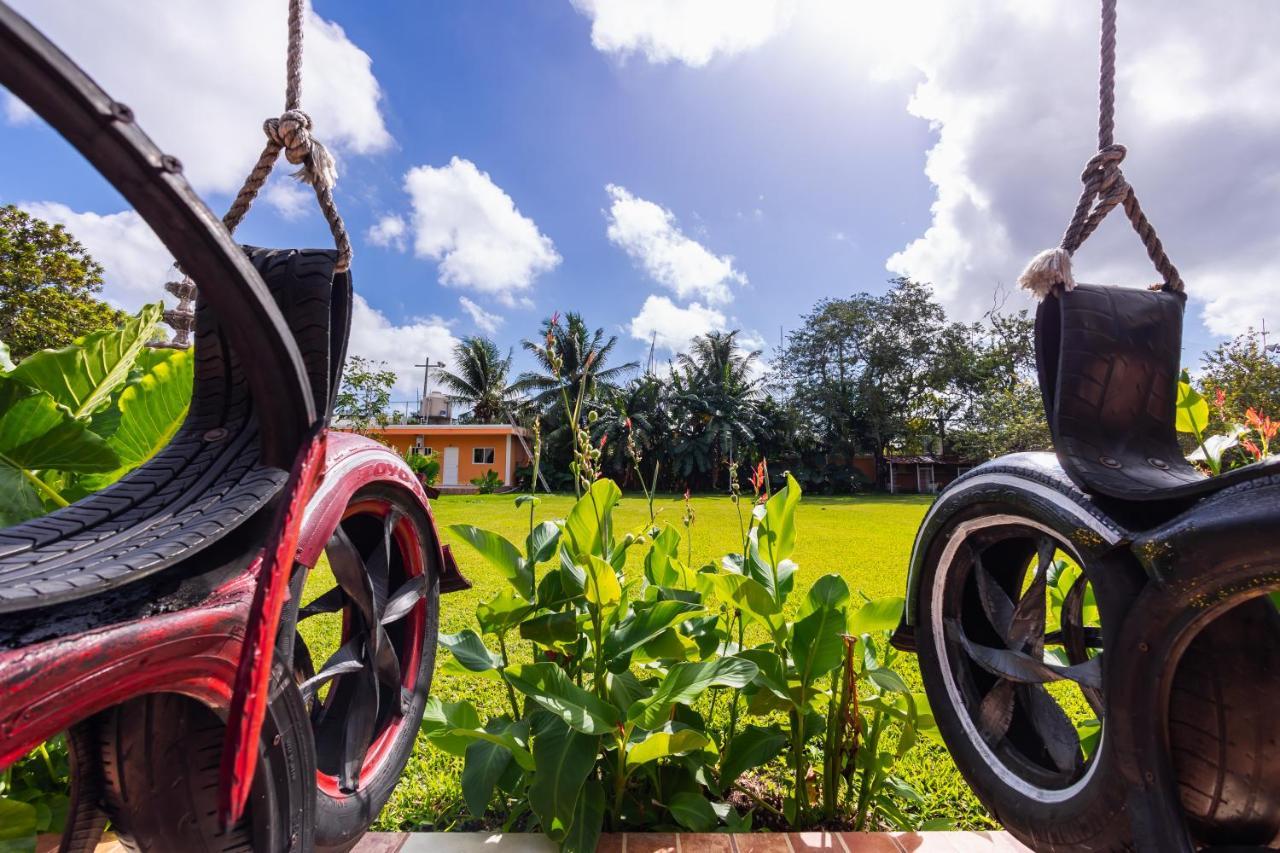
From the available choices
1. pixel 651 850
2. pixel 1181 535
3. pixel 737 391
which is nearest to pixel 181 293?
pixel 651 850

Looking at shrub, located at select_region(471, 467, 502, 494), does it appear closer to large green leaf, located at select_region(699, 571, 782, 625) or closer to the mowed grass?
the mowed grass

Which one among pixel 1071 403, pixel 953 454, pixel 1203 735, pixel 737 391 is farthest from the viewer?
pixel 953 454

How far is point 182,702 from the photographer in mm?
772

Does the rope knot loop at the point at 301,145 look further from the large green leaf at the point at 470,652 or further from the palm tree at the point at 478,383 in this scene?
the palm tree at the point at 478,383

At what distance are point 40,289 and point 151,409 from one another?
723 inches

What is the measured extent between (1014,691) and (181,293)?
263 centimetres

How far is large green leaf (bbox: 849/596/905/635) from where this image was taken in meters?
1.74

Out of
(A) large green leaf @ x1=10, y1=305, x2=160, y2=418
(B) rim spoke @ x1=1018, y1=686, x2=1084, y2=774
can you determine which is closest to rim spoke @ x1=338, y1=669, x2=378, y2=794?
(A) large green leaf @ x1=10, y1=305, x2=160, y2=418

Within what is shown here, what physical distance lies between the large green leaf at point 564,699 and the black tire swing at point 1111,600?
0.78m

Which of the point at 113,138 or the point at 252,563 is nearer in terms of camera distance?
the point at 113,138

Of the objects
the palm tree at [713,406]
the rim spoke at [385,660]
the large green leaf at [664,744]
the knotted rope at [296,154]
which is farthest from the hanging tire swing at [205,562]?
the palm tree at [713,406]

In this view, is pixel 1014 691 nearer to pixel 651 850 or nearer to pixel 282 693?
pixel 651 850

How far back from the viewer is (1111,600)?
0.94 meters

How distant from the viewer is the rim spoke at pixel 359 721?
1217 mm
